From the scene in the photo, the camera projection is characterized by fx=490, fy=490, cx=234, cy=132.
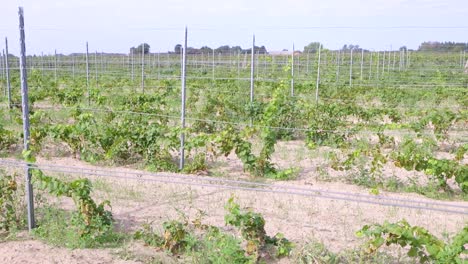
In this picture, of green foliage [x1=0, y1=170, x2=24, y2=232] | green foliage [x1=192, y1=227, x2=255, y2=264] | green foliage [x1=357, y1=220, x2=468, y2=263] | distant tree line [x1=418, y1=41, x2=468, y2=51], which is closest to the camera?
green foliage [x1=357, y1=220, x2=468, y2=263]

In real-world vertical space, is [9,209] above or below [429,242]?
below

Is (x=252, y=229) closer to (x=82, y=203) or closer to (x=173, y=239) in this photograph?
(x=173, y=239)

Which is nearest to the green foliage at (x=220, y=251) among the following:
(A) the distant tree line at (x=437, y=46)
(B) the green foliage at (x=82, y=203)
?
(B) the green foliage at (x=82, y=203)

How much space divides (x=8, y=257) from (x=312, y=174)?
13.3ft

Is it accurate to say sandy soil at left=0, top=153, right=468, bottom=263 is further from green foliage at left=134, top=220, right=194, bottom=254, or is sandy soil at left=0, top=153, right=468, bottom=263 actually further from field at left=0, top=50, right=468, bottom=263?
green foliage at left=134, top=220, right=194, bottom=254

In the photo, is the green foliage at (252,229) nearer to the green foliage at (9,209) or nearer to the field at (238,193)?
the field at (238,193)

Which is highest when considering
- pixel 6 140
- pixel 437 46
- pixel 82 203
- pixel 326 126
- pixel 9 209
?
pixel 437 46

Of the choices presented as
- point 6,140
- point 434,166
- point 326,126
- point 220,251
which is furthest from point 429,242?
point 6,140

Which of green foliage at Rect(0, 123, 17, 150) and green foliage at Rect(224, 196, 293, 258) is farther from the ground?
green foliage at Rect(0, 123, 17, 150)

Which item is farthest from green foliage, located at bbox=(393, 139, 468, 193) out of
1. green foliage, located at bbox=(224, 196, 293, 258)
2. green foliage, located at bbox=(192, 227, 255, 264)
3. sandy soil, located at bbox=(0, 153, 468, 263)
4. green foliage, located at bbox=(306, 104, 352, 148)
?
green foliage, located at bbox=(192, 227, 255, 264)

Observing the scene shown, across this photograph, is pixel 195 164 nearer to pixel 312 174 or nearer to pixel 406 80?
pixel 312 174

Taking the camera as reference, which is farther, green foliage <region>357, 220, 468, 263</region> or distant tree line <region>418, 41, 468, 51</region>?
distant tree line <region>418, 41, 468, 51</region>

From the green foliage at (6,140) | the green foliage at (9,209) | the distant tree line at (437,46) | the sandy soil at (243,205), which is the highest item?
the distant tree line at (437,46)

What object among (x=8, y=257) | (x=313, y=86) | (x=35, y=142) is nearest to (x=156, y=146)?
(x=35, y=142)
